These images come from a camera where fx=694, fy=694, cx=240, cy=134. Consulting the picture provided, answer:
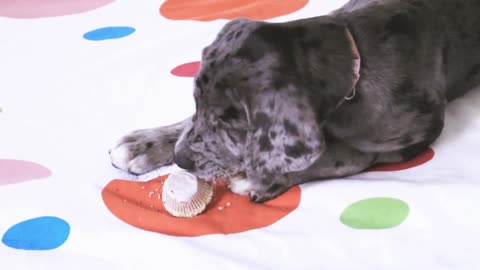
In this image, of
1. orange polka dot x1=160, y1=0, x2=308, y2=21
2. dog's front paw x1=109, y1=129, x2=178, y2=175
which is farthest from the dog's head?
orange polka dot x1=160, y1=0, x2=308, y2=21

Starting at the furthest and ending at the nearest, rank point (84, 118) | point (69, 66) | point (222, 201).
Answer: point (69, 66)
point (84, 118)
point (222, 201)

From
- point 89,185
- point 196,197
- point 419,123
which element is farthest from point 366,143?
point 89,185

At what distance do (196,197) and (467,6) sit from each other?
3.04 ft

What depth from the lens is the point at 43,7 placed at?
2.96 m

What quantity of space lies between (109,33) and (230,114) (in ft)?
4.14

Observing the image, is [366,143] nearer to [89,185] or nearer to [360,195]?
[360,195]

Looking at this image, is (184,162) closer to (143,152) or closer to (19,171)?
(143,152)

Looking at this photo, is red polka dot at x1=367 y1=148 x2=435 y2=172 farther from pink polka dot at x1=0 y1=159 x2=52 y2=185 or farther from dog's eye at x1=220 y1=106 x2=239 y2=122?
pink polka dot at x1=0 y1=159 x2=52 y2=185

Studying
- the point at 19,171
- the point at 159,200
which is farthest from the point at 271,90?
the point at 19,171

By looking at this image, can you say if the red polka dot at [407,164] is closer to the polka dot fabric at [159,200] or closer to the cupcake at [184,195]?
the polka dot fabric at [159,200]

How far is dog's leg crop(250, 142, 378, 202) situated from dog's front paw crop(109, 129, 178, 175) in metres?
0.31

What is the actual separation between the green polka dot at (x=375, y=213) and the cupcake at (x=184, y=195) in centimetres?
33

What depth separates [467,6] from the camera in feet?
6.25

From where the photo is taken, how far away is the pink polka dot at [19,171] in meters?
1.81
